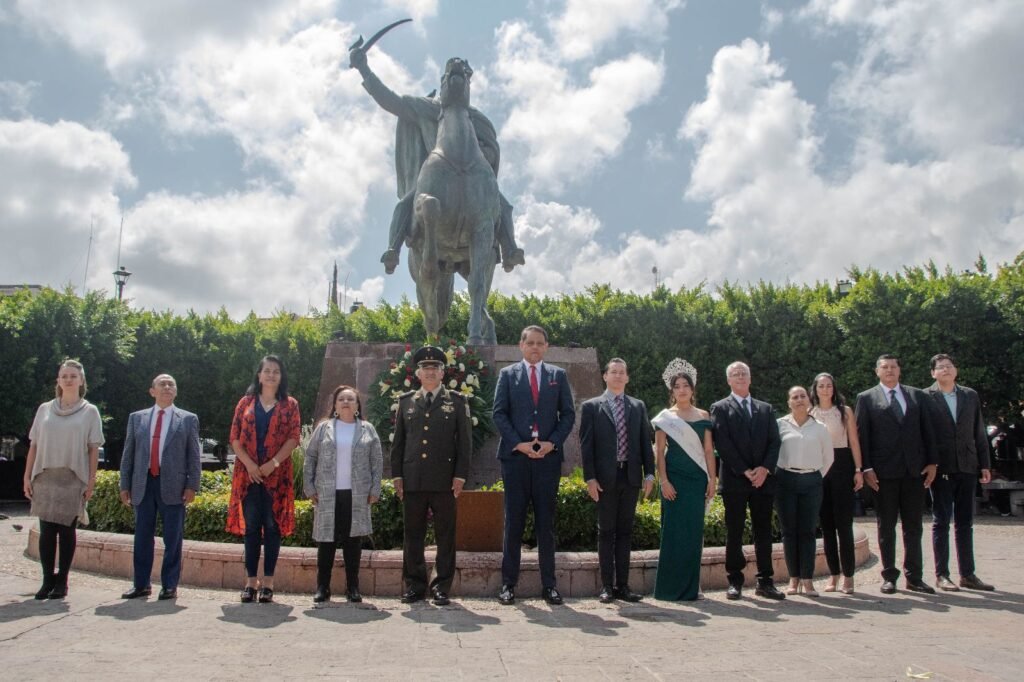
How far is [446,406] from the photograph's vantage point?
18.7 feet

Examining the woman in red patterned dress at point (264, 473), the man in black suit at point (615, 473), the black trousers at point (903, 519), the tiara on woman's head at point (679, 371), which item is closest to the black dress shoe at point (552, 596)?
the man in black suit at point (615, 473)

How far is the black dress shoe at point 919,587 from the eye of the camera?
5941mm

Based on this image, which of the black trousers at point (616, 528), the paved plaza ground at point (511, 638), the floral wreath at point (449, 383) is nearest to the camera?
the paved plaza ground at point (511, 638)

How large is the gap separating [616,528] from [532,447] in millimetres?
824

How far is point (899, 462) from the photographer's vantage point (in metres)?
6.16

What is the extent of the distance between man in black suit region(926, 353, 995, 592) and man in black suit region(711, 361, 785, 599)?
1.50 meters

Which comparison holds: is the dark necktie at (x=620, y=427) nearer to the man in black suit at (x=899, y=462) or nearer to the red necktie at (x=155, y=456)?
the man in black suit at (x=899, y=462)

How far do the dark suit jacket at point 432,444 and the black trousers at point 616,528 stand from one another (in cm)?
102

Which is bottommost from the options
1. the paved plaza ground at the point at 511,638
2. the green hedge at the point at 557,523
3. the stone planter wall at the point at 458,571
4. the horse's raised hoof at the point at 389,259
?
the paved plaza ground at the point at 511,638

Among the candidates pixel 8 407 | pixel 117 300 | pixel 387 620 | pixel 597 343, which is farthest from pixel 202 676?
pixel 117 300

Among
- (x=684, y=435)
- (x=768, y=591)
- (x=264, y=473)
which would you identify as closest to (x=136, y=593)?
(x=264, y=473)

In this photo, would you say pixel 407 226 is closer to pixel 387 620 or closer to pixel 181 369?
pixel 387 620

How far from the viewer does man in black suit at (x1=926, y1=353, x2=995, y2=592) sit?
625 cm

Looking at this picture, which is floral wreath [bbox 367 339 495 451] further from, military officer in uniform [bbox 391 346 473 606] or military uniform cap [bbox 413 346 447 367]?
military officer in uniform [bbox 391 346 473 606]
